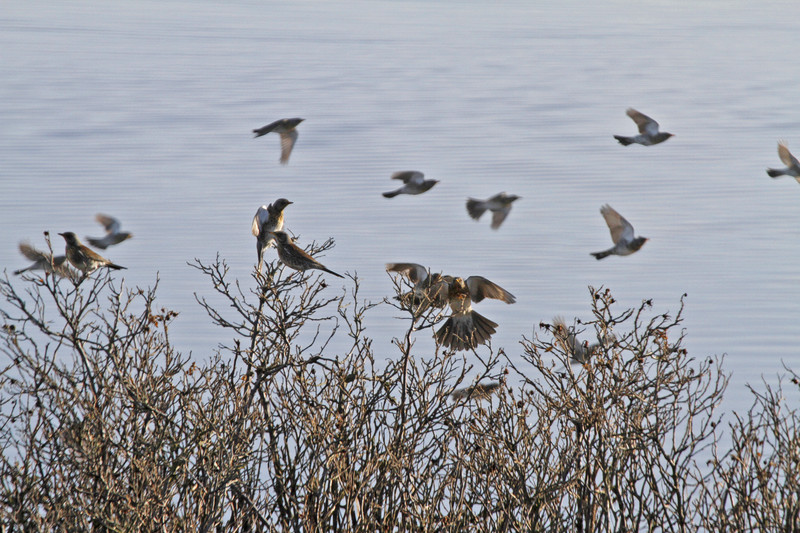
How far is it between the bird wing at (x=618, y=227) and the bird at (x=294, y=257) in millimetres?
→ 5343

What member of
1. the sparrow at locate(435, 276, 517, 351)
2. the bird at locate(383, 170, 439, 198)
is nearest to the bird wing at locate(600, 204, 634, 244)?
the bird at locate(383, 170, 439, 198)

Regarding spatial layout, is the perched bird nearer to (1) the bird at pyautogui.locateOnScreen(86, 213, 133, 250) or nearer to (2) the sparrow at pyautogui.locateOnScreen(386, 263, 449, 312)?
(1) the bird at pyautogui.locateOnScreen(86, 213, 133, 250)

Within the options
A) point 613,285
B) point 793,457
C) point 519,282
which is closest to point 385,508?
point 793,457

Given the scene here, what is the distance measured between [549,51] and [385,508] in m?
62.4

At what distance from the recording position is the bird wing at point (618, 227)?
13.0 m

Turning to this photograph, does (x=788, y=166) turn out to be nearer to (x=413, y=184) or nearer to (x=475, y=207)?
(x=475, y=207)

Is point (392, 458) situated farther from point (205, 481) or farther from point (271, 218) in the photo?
point (271, 218)

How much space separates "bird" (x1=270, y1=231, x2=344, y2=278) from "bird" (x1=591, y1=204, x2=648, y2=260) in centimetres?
504

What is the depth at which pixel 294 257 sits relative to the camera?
8.48 m

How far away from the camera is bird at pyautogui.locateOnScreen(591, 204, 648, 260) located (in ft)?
42.1

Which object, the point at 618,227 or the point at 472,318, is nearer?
the point at 472,318

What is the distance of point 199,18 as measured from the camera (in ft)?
246

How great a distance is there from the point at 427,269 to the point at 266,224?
1.39 meters

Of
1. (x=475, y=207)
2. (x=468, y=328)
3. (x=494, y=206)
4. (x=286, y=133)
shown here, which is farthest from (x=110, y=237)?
(x=468, y=328)
